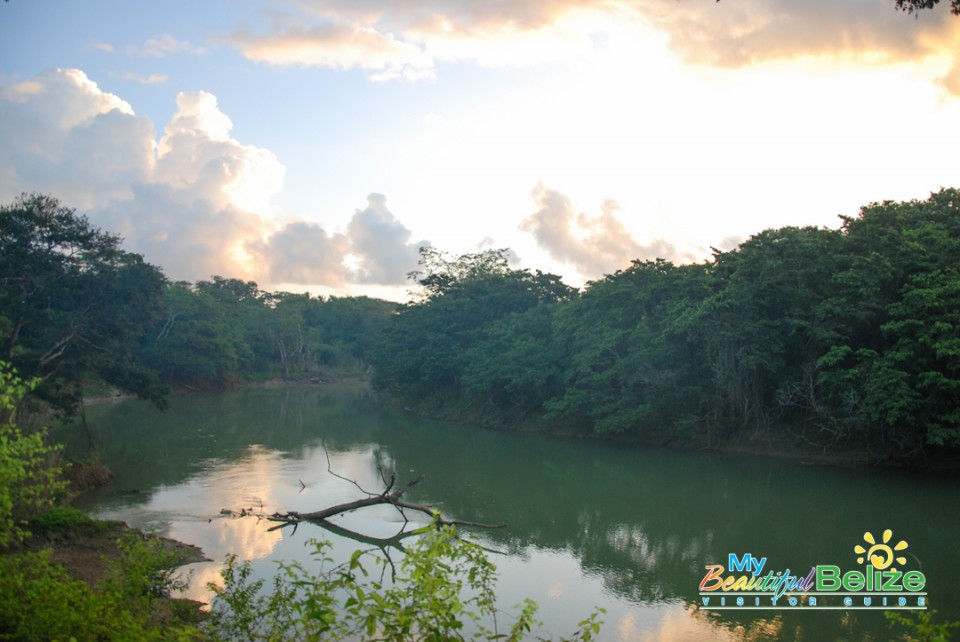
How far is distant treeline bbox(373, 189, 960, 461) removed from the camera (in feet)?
50.7

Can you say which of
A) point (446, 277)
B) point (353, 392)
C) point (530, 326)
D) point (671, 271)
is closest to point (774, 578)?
point (671, 271)

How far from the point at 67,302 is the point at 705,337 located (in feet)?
53.5

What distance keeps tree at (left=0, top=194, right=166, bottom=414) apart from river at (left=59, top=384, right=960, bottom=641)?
263 centimetres

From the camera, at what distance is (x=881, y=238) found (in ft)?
55.5

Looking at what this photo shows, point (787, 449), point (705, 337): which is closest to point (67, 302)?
point (705, 337)

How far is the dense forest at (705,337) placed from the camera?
51.5 ft

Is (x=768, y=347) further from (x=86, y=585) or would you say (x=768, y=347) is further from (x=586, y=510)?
(x=86, y=585)

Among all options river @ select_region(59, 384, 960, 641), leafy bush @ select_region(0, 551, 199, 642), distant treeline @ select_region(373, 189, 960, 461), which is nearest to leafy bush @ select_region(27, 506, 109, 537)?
river @ select_region(59, 384, 960, 641)

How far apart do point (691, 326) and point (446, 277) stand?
676 inches

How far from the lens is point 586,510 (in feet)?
46.5

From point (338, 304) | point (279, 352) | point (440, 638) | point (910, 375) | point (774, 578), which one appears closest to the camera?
point (440, 638)

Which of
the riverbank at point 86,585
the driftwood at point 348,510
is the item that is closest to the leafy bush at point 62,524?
the riverbank at point 86,585

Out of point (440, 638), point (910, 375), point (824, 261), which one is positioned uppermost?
point (824, 261)

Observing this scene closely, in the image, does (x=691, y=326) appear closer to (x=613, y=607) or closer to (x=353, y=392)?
(x=613, y=607)
